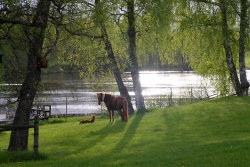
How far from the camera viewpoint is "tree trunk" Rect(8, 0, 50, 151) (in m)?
12.2

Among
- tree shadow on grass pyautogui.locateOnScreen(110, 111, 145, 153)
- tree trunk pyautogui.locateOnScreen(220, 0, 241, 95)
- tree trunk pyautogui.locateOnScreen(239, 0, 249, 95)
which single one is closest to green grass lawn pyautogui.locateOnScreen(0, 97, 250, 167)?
tree shadow on grass pyautogui.locateOnScreen(110, 111, 145, 153)

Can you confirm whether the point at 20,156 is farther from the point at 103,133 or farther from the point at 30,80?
the point at 103,133

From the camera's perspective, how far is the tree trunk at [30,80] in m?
12.2

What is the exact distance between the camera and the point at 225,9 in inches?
850

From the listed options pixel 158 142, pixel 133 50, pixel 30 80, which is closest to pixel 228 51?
pixel 133 50

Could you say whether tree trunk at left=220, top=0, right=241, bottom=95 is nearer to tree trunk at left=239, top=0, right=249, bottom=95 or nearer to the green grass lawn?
tree trunk at left=239, top=0, right=249, bottom=95

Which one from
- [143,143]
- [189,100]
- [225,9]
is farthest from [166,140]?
[189,100]

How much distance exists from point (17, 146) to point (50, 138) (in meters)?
3.41

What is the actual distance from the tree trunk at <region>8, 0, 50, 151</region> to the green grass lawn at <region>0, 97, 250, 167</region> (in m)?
0.53

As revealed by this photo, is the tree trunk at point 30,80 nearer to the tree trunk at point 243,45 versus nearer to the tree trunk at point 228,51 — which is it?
the tree trunk at point 228,51

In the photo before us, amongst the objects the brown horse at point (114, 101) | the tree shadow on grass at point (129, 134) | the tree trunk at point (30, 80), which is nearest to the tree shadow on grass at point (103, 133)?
the tree shadow on grass at point (129, 134)

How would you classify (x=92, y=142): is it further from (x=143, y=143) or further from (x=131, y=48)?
(x=131, y=48)

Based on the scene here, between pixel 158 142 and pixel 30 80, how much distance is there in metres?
4.72

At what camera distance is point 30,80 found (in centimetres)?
1238
